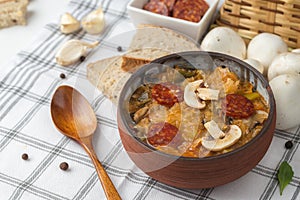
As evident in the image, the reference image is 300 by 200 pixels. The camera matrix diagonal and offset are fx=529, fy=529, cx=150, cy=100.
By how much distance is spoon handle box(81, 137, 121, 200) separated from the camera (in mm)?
1851

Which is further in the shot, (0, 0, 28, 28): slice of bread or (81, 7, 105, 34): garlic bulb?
(0, 0, 28, 28): slice of bread

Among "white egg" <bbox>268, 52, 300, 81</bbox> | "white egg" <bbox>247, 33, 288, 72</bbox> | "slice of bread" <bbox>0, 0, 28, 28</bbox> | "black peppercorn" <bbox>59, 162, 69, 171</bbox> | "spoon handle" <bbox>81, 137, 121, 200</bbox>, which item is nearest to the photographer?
"spoon handle" <bbox>81, 137, 121, 200</bbox>

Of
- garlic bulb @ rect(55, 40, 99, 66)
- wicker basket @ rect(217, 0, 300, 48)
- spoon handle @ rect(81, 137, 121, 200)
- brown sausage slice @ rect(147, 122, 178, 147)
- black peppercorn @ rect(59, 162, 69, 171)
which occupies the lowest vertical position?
black peppercorn @ rect(59, 162, 69, 171)

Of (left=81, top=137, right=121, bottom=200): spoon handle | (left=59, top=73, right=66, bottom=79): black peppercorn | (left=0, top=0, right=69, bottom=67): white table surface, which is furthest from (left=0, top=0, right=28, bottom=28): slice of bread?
(left=81, top=137, right=121, bottom=200): spoon handle

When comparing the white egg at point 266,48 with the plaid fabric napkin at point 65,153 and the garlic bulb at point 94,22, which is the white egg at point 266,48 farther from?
the garlic bulb at point 94,22

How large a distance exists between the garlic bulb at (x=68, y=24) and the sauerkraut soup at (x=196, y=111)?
2.62 ft

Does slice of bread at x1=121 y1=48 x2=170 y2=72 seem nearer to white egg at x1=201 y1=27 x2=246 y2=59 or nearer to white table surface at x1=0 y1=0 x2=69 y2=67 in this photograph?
white egg at x1=201 y1=27 x2=246 y2=59

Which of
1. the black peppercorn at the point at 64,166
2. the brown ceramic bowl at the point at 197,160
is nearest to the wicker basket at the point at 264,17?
the brown ceramic bowl at the point at 197,160

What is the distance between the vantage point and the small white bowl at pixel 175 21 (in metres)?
2.41

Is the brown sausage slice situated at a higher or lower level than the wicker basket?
lower

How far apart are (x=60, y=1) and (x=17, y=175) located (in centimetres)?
131

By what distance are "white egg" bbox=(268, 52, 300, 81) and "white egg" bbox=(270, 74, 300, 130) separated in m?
0.07

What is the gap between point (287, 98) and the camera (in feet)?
6.58

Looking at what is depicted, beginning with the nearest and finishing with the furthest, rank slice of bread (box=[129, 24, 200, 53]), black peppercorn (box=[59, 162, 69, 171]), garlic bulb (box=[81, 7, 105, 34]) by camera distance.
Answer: black peppercorn (box=[59, 162, 69, 171]) < slice of bread (box=[129, 24, 200, 53]) < garlic bulb (box=[81, 7, 105, 34])
